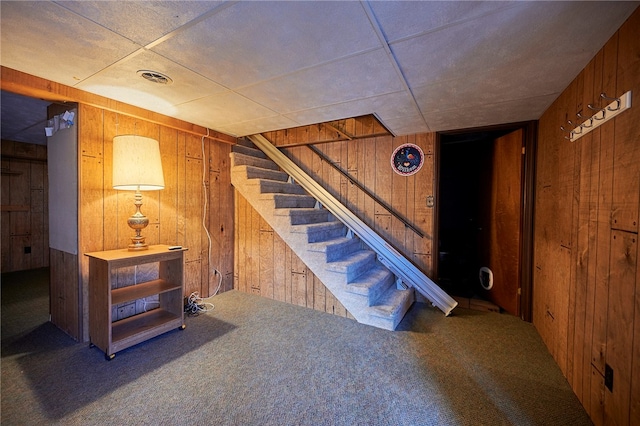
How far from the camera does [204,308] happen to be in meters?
2.96

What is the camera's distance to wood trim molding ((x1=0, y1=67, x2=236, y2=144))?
1810mm

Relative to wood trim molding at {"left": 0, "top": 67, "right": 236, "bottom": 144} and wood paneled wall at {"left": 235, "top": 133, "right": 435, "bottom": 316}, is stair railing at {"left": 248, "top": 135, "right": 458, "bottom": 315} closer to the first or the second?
wood paneled wall at {"left": 235, "top": 133, "right": 435, "bottom": 316}

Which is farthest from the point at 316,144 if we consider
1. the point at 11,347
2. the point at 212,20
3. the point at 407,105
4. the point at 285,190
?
the point at 11,347

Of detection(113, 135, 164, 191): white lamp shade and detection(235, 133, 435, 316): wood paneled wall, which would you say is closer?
detection(113, 135, 164, 191): white lamp shade

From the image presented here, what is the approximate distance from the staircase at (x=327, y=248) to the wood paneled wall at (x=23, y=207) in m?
3.96

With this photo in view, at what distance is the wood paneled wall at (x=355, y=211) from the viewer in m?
3.16

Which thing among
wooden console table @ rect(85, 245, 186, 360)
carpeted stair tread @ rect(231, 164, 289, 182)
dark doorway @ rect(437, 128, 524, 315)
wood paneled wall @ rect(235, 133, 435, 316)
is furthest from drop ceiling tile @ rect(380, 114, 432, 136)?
→ wooden console table @ rect(85, 245, 186, 360)

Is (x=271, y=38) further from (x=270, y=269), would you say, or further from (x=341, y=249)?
(x=270, y=269)

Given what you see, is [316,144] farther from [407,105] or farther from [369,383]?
[369,383]

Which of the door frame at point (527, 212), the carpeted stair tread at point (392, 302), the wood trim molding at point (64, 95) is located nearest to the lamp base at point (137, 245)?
the wood trim molding at point (64, 95)

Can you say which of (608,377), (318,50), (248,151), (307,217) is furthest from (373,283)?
(248,151)

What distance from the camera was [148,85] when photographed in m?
2.03

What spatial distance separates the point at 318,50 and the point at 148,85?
1469 mm

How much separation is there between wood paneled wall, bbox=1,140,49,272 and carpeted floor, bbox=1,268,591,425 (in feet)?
8.87
